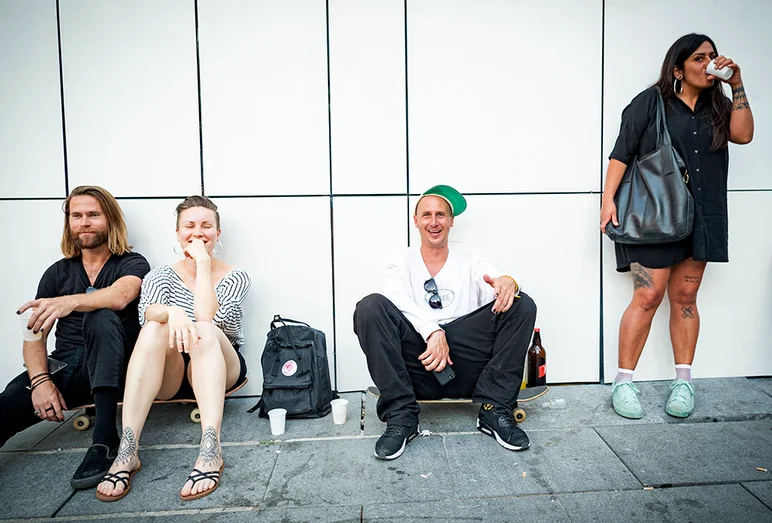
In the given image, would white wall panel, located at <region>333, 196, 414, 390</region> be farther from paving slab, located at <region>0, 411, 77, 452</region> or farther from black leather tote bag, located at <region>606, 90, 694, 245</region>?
paving slab, located at <region>0, 411, 77, 452</region>

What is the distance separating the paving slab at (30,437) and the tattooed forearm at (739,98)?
428 centimetres

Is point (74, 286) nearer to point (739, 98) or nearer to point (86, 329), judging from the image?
point (86, 329)

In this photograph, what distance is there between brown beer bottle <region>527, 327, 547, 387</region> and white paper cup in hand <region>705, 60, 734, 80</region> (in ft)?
5.81

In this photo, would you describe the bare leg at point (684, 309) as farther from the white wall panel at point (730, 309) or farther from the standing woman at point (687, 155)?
the white wall panel at point (730, 309)

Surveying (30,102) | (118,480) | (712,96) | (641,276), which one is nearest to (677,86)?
(712,96)

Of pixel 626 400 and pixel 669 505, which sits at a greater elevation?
pixel 626 400

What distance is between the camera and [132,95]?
131 inches

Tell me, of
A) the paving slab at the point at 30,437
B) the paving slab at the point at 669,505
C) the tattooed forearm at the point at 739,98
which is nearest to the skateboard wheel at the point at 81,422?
the paving slab at the point at 30,437

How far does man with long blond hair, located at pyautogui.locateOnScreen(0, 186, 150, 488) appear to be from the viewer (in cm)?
252

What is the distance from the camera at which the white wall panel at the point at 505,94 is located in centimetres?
339

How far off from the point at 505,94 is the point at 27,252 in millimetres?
3190

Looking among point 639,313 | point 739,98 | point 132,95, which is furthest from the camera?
point 132,95

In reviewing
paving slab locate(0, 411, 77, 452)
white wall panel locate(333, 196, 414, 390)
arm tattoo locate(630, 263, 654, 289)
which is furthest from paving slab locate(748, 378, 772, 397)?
paving slab locate(0, 411, 77, 452)

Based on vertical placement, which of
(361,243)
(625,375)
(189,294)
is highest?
(361,243)
